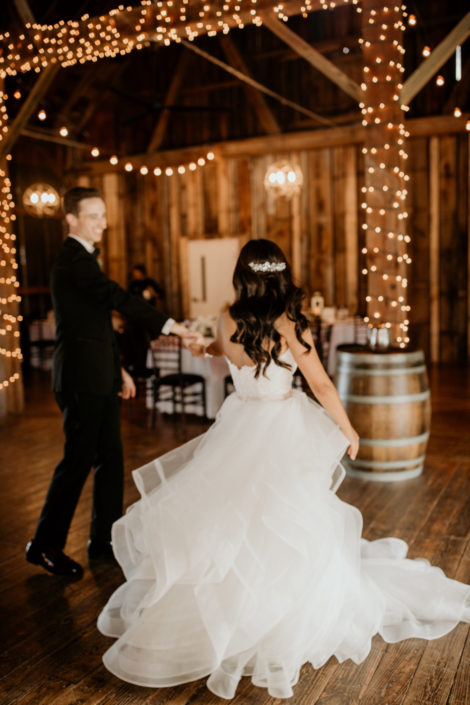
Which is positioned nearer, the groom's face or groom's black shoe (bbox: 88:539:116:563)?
the groom's face

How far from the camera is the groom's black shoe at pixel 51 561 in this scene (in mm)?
3268

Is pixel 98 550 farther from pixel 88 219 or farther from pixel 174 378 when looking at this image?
pixel 174 378

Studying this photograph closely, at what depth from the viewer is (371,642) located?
2596 mm

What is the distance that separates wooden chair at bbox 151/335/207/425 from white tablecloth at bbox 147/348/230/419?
6cm

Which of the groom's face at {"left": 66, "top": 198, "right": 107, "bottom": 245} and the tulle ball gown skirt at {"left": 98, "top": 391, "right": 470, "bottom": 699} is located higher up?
the groom's face at {"left": 66, "top": 198, "right": 107, "bottom": 245}

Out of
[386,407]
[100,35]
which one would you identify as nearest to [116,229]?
[100,35]

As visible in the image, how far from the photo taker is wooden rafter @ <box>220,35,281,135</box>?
11.3 metres

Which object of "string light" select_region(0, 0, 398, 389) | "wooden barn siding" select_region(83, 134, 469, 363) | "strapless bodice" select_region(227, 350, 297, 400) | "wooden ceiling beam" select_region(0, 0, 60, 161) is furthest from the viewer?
"wooden barn siding" select_region(83, 134, 469, 363)

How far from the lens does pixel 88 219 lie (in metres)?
3.23

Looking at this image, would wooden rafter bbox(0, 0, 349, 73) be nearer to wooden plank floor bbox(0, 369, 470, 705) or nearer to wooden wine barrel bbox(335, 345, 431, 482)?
wooden wine barrel bbox(335, 345, 431, 482)

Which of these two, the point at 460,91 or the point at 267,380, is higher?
the point at 460,91

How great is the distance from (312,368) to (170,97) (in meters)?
10.9

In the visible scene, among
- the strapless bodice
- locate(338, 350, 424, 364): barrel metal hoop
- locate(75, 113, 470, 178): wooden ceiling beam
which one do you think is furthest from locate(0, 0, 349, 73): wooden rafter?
locate(75, 113, 470, 178): wooden ceiling beam

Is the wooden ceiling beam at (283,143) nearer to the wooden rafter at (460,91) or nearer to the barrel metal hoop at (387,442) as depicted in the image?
the wooden rafter at (460,91)
